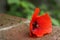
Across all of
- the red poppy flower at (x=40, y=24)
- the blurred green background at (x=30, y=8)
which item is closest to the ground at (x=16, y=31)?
the red poppy flower at (x=40, y=24)

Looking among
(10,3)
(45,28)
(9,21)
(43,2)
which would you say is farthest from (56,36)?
(43,2)

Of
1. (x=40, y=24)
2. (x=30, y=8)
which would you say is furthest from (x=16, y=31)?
(x=30, y=8)

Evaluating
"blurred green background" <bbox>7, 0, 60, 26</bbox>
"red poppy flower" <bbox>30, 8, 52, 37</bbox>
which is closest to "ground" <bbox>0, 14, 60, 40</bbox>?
"red poppy flower" <bbox>30, 8, 52, 37</bbox>

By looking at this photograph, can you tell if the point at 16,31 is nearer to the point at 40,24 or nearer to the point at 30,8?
the point at 40,24

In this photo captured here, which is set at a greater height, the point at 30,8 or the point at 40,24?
the point at 40,24

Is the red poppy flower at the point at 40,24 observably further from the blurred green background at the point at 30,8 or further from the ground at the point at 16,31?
the blurred green background at the point at 30,8

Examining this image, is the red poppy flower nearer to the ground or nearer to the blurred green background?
the ground

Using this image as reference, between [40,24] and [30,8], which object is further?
[30,8]
